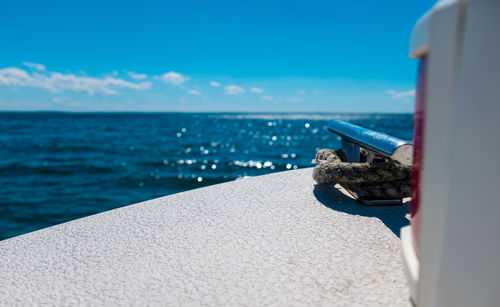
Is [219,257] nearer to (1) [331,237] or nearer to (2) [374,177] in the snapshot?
(1) [331,237]

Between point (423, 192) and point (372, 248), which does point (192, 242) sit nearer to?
point (372, 248)

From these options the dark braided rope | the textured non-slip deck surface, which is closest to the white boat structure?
the textured non-slip deck surface

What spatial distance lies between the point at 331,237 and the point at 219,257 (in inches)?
24.3

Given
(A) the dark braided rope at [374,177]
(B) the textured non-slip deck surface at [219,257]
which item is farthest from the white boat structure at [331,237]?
(A) the dark braided rope at [374,177]

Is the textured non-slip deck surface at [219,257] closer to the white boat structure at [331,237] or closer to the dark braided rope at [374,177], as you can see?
the white boat structure at [331,237]

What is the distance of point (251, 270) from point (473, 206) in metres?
0.99

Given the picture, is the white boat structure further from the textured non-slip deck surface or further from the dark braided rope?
the dark braided rope

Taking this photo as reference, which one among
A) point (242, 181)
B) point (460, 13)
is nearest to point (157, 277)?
point (460, 13)

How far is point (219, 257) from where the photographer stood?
173 centimetres

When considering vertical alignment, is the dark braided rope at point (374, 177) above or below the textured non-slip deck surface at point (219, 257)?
above

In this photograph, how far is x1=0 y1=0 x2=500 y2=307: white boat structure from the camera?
0.82 metres

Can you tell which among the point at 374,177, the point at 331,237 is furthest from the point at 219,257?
the point at 374,177

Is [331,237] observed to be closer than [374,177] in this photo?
Yes

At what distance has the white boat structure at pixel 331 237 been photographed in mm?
819
